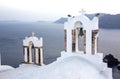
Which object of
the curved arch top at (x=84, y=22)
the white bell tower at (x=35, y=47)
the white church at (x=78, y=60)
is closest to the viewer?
the white church at (x=78, y=60)

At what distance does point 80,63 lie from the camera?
42.5 feet

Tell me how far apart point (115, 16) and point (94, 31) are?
170 meters

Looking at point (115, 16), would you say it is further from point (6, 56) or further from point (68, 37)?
point (68, 37)

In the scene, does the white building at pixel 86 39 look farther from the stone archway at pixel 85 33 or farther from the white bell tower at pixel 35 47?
the white bell tower at pixel 35 47

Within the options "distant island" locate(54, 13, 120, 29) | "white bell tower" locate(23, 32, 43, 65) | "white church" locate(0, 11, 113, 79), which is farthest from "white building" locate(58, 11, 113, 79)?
"distant island" locate(54, 13, 120, 29)

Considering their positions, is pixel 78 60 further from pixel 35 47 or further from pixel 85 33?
pixel 35 47

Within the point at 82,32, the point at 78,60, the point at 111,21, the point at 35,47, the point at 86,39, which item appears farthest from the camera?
the point at 111,21

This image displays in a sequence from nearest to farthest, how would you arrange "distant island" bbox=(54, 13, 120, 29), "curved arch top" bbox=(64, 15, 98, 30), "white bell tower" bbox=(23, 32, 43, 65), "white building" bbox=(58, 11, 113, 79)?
1. "white building" bbox=(58, 11, 113, 79)
2. "curved arch top" bbox=(64, 15, 98, 30)
3. "white bell tower" bbox=(23, 32, 43, 65)
4. "distant island" bbox=(54, 13, 120, 29)

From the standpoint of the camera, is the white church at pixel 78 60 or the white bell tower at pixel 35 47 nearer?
the white church at pixel 78 60

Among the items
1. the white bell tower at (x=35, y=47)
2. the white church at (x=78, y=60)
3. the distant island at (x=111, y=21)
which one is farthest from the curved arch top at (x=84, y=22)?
the distant island at (x=111, y=21)

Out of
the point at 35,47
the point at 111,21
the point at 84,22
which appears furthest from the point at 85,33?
the point at 111,21

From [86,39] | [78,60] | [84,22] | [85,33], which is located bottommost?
[78,60]

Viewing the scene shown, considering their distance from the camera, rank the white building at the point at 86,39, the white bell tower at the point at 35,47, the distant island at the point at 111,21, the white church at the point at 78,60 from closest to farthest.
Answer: the white church at the point at 78,60 < the white building at the point at 86,39 < the white bell tower at the point at 35,47 < the distant island at the point at 111,21

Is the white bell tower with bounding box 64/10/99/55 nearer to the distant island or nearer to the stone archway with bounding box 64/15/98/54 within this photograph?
the stone archway with bounding box 64/15/98/54
